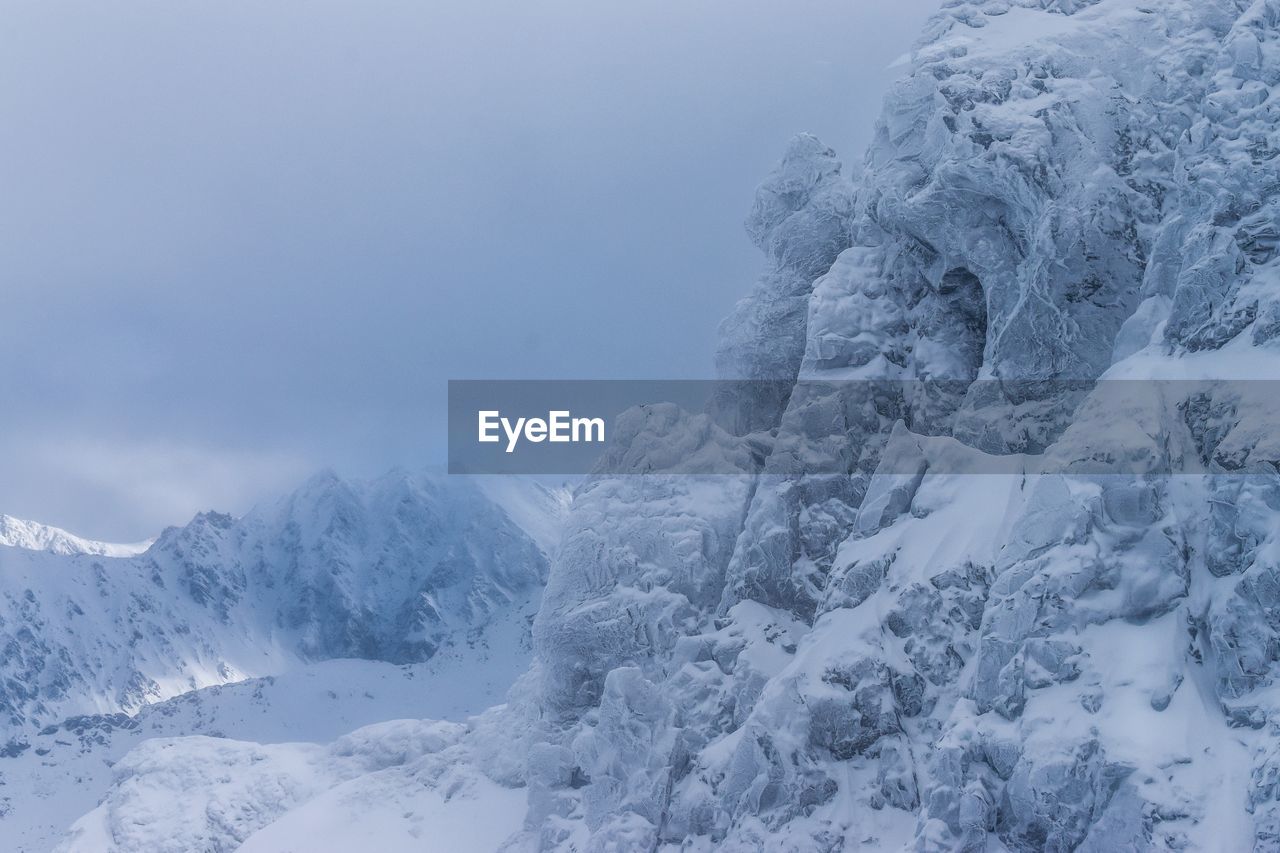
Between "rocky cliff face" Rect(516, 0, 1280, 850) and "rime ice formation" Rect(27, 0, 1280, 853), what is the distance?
12cm

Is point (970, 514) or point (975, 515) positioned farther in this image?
point (970, 514)

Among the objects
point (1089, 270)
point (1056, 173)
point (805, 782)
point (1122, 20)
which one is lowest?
point (805, 782)

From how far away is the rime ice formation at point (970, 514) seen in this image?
97.7 ft

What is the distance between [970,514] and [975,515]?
268 mm

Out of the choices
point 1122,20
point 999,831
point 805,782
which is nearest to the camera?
point 999,831

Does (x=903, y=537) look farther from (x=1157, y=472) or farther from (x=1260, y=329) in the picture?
(x=1260, y=329)

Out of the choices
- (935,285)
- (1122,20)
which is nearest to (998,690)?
(935,285)

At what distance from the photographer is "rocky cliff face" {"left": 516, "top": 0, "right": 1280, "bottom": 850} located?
2977 cm

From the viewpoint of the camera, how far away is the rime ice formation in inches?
1172

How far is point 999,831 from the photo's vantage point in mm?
30000

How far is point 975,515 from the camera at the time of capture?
125 ft

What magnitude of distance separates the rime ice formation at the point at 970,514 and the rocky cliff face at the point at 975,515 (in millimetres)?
118

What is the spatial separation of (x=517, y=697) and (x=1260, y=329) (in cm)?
4653

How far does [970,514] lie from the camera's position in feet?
126
